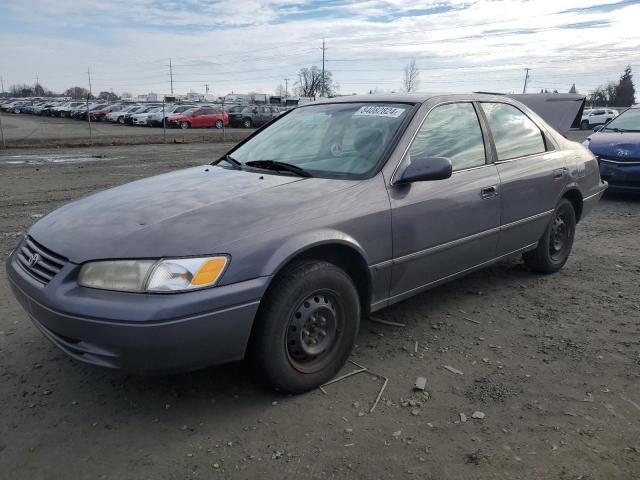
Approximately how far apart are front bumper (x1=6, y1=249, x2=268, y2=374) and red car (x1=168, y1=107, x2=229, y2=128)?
33.3 metres

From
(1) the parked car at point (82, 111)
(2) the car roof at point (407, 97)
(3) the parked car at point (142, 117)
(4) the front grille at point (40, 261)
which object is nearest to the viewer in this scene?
(4) the front grille at point (40, 261)

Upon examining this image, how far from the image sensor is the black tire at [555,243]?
15.5ft

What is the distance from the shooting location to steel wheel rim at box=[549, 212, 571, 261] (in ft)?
15.8

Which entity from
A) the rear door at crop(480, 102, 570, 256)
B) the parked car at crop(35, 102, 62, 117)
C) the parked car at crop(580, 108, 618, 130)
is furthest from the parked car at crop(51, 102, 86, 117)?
the rear door at crop(480, 102, 570, 256)

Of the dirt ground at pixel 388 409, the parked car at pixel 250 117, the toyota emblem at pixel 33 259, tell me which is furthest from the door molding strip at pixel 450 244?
the parked car at pixel 250 117

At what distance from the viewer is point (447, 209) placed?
3.51m

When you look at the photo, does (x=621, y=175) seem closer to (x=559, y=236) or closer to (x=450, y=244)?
(x=559, y=236)

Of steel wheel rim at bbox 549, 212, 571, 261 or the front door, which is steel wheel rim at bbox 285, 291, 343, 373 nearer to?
the front door

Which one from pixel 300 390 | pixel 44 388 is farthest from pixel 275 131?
pixel 44 388

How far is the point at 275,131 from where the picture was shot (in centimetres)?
414

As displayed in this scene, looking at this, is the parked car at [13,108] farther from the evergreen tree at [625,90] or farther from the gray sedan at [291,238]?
the evergreen tree at [625,90]

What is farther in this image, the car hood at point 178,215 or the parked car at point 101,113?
the parked car at point 101,113

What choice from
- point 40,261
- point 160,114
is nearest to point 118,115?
point 160,114

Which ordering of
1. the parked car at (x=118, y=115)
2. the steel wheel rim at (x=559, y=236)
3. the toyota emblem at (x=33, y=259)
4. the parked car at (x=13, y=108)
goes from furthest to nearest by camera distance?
the parked car at (x=13, y=108) < the parked car at (x=118, y=115) < the steel wheel rim at (x=559, y=236) < the toyota emblem at (x=33, y=259)
